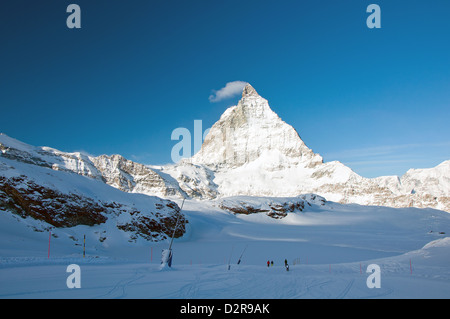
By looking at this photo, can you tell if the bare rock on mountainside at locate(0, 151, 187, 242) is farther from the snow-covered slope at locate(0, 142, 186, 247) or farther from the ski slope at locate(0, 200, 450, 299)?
the ski slope at locate(0, 200, 450, 299)

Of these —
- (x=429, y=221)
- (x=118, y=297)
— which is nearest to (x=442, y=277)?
(x=118, y=297)

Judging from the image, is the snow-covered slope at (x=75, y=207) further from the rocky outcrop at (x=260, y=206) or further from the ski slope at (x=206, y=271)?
the rocky outcrop at (x=260, y=206)

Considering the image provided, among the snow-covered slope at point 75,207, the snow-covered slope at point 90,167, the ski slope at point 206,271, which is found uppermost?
the snow-covered slope at point 90,167

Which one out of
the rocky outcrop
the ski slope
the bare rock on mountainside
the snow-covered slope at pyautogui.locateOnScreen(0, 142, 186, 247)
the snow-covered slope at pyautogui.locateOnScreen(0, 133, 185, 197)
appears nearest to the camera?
the ski slope

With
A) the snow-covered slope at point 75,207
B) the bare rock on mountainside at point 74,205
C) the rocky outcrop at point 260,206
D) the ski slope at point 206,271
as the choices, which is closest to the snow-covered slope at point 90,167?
the rocky outcrop at point 260,206

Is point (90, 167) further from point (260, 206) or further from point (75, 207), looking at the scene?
point (75, 207)

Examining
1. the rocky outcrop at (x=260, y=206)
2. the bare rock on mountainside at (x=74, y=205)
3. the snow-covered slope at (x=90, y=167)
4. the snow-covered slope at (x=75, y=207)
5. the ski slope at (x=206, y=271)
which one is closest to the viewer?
the ski slope at (x=206, y=271)

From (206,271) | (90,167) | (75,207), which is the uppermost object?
(90,167)

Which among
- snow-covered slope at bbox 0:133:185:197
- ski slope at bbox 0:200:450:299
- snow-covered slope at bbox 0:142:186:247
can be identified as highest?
snow-covered slope at bbox 0:133:185:197

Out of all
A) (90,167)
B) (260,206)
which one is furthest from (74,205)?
→ (90,167)

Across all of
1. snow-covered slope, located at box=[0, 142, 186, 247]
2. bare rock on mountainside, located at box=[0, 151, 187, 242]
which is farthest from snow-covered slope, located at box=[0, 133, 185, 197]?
snow-covered slope, located at box=[0, 142, 186, 247]
